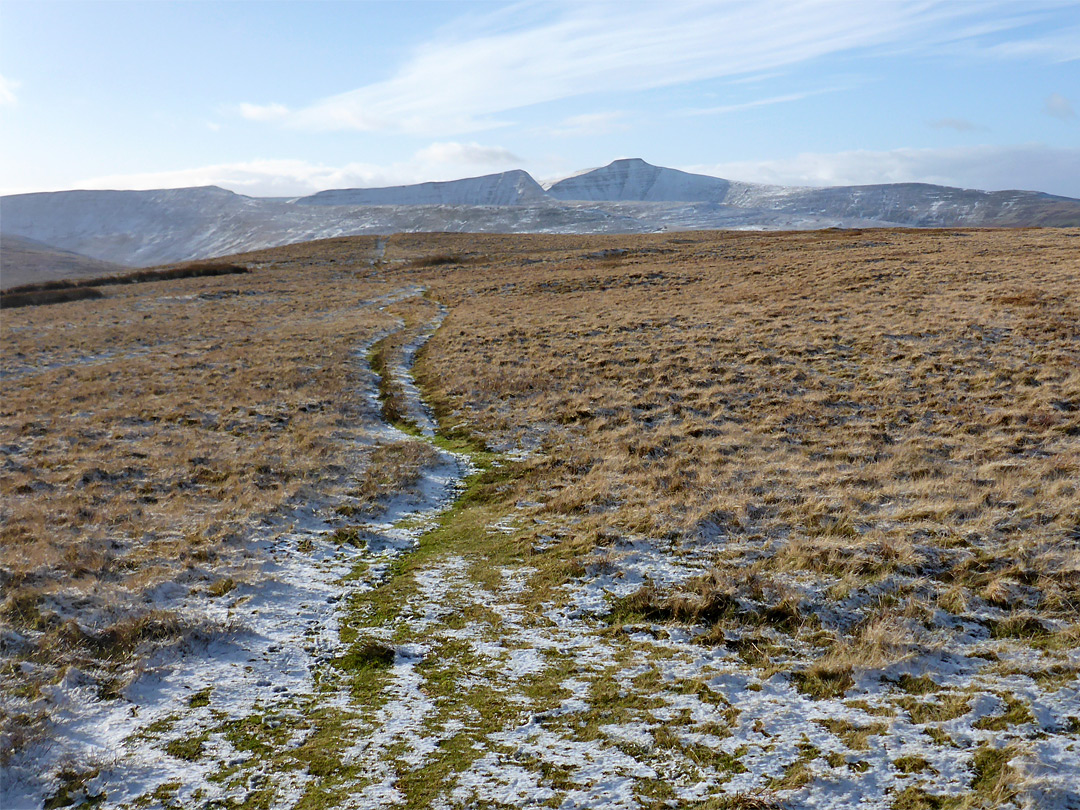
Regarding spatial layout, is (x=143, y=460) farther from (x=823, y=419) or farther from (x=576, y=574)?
(x=823, y=419)

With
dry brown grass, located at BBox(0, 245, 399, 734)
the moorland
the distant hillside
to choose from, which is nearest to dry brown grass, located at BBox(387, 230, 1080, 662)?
the moorland

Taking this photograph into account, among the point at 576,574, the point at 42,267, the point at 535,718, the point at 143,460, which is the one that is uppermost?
the point at 42,267

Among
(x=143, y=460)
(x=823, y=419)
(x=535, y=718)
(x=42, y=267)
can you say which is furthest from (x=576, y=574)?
(x=42, y=267)

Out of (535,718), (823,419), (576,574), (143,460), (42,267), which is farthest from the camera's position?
(42,267)

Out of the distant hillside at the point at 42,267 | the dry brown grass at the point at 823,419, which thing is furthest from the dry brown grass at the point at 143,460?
the distant hillside at the point at 42,267

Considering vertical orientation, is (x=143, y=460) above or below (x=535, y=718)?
above

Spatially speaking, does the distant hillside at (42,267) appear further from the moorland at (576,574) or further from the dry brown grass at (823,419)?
the moorland at (576,574)

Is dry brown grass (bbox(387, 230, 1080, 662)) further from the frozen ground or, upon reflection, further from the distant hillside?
the distant hillside

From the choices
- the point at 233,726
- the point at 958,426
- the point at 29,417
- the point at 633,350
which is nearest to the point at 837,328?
the point at 633,350

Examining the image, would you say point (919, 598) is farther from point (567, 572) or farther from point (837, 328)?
point (837, 328)

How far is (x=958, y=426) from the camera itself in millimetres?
15812

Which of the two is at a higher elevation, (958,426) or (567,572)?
(958,426)

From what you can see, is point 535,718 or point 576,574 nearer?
point 535,718

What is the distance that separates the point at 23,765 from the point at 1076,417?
20.0 meters
